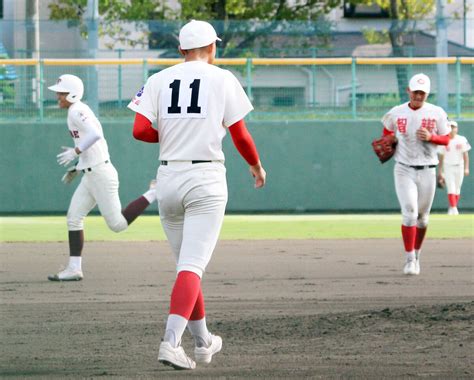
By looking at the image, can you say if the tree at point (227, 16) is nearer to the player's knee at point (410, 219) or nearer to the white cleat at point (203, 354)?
the player's knee at point (410, 219)

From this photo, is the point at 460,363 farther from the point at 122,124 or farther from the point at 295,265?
the point at 122,124

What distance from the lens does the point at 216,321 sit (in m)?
8.87

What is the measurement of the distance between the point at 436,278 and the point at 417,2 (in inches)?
922

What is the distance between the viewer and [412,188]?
12.2m

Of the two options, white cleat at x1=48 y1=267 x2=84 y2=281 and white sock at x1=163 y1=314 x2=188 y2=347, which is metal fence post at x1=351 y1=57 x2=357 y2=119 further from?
white sock at x1=163 y1=314 x2=188 y2=347

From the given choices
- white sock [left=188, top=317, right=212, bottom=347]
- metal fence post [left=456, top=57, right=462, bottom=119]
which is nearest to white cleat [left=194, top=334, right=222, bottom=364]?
white sock [left=188, top=317, right=212, bottom=347]

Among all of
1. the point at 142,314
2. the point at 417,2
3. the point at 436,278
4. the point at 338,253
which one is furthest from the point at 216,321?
the point at 417,2

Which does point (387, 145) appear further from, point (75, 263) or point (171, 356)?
point (171, 356)

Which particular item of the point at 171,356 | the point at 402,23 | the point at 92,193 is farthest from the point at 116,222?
the point at 402,23

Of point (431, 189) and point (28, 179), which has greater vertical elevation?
point (431, 189)

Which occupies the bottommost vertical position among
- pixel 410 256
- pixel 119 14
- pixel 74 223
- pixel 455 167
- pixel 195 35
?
pixel 455 167

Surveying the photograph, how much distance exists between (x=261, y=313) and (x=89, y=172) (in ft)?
10.1

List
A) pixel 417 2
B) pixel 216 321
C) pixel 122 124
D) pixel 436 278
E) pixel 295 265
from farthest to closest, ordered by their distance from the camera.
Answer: pixel 417 2 < pixel 122 124 < pixel 295 265 < pixel 436 278 < pixel 216 321

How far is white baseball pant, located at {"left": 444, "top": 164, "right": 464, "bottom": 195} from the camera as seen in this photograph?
71.8 ft
